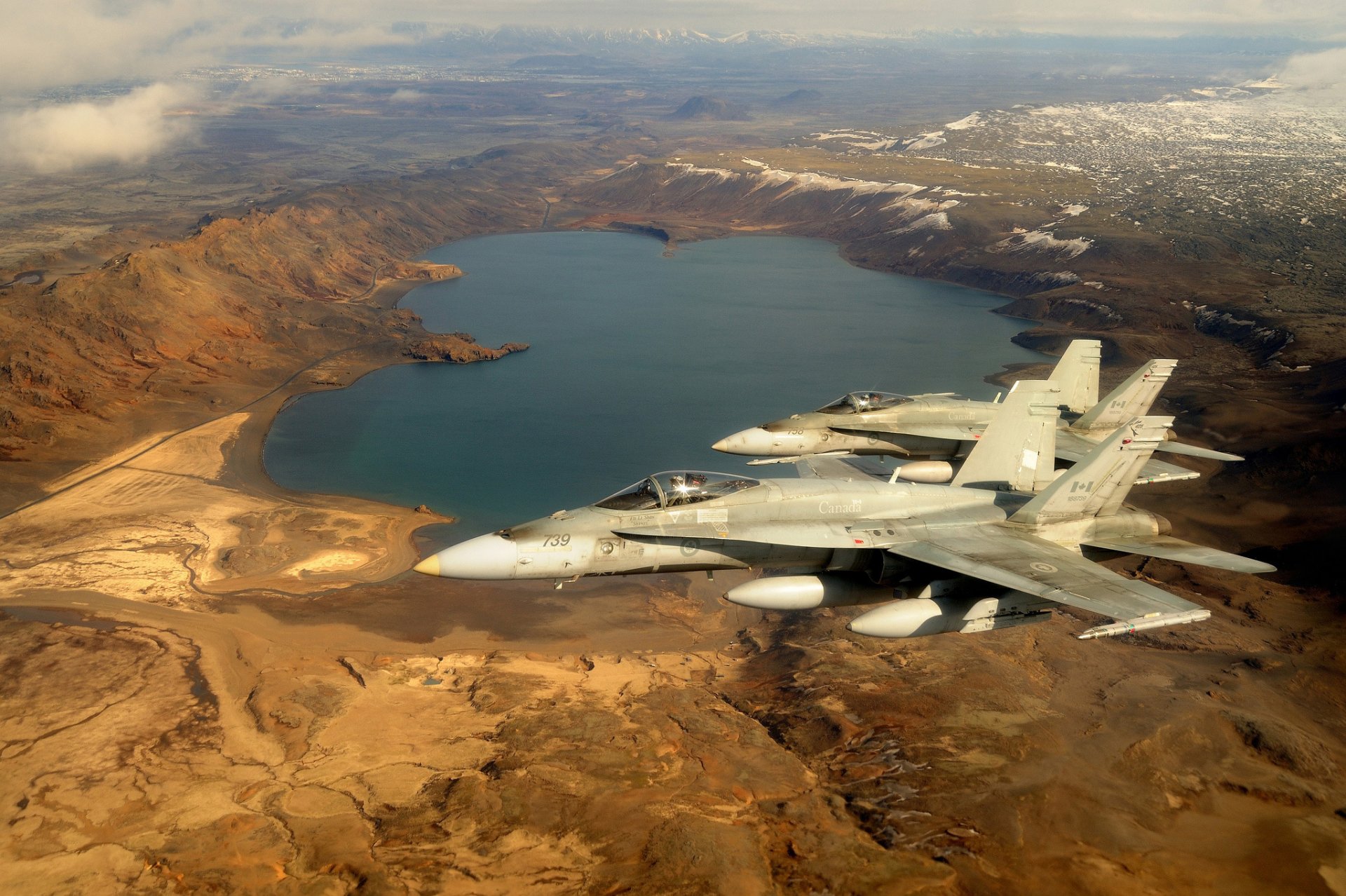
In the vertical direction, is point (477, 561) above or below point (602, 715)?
above

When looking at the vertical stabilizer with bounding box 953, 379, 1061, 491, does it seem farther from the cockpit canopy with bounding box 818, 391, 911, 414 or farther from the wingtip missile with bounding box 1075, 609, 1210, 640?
the wingtip missile with bounding box 1075, 609, 1210, 640

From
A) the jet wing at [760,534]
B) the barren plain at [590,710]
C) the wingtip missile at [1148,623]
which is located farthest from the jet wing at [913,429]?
the wingtip missile at [1148,623]

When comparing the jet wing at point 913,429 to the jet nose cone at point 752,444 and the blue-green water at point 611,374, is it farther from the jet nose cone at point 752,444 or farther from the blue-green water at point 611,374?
the blue-green water at point 611,374

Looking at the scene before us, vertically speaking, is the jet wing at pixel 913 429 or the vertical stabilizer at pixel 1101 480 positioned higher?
the vertical stabilizer at pixel 1101 480

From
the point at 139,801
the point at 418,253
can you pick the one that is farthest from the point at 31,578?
the point at 418,253

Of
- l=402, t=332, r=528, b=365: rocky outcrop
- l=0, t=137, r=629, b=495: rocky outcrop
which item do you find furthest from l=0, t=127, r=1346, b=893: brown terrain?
l=402, t=332, r=528, b=365: rocky outcrop

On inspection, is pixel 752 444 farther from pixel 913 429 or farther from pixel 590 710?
pixel 590 710

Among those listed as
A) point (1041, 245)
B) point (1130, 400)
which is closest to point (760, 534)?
point (1130, 400)
